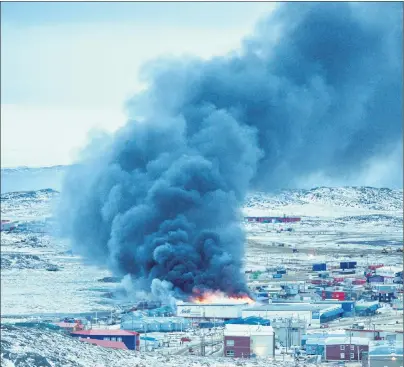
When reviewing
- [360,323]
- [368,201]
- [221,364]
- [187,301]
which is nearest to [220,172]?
[187,301]

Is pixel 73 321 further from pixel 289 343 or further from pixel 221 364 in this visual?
pixel 221 364

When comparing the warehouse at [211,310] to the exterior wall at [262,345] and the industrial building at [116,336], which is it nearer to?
the industrial building at [116,336]

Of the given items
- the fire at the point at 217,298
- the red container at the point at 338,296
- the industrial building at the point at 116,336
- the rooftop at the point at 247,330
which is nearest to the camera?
the industrial building at the point at 116,336

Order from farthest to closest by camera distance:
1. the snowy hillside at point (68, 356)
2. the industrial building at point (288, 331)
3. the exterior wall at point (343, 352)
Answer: the industrial building at point (288, 331) → the exterior wall at point (343, 352) → the snowy hillside at point (68, 356)

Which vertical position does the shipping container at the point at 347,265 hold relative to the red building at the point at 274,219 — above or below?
below

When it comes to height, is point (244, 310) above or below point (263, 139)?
below

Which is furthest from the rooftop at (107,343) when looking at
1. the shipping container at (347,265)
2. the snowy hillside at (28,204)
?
the snowy hillside at (28,204)

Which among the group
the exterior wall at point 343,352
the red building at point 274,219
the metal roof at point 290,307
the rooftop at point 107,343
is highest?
the red building at point 274,219
